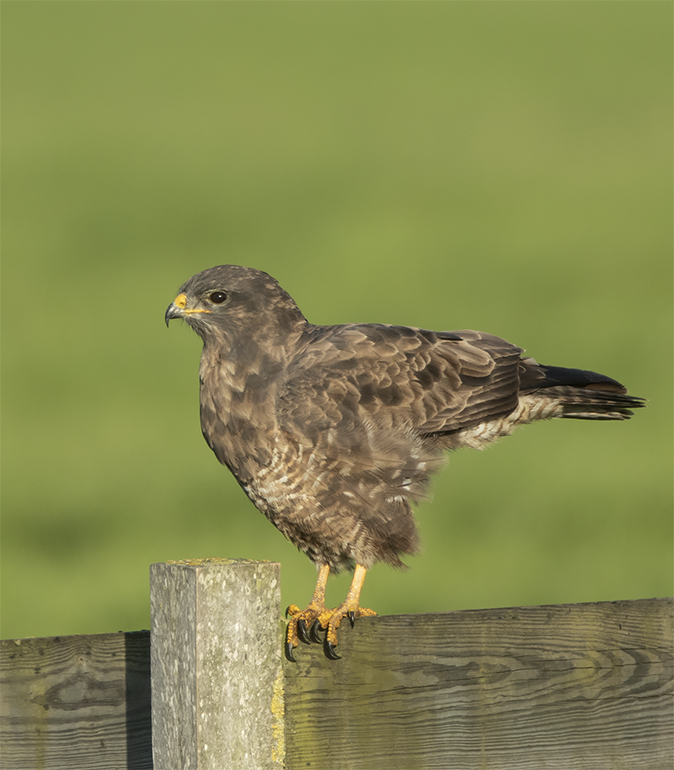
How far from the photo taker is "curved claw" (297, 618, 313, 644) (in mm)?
2613

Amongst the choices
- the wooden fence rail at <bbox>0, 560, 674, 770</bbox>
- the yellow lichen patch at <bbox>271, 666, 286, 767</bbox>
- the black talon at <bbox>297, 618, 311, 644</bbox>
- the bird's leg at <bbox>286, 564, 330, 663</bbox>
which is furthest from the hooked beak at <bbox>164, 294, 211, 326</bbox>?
the yellow lichen patch at <bbox>271, 666, 286, 767</bbox>

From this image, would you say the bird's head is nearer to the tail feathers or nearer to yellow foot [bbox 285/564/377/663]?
yellow foot [bbox 285/564/377/663]

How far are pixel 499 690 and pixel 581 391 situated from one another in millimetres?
2075

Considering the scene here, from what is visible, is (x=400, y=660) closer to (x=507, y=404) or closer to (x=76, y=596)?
(x=507, y=404)

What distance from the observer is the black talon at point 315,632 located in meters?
2.59

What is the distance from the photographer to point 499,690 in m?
2.39

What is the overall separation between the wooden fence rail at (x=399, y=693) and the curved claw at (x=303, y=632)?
0.47 feet

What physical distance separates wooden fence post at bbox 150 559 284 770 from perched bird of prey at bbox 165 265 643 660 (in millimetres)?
1115

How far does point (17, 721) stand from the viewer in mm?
2301

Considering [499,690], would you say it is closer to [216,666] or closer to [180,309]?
[216,666]

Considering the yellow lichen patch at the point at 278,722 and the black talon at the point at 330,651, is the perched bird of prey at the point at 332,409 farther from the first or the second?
the yellow lichen patch at the point at 278,722

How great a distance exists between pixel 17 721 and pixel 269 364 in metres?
1.77

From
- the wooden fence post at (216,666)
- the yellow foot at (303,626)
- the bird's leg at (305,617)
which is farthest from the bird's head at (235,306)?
the wooden fence post at (216,666)

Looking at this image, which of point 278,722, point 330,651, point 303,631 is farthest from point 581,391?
point 278,722
